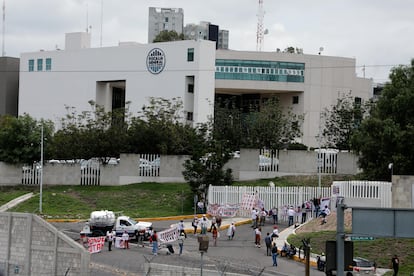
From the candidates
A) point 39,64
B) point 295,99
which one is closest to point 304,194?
point 295,99

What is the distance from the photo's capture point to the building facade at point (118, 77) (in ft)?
255

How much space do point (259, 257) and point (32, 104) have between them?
198 feet

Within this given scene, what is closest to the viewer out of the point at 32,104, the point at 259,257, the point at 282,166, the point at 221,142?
the point at 259,257

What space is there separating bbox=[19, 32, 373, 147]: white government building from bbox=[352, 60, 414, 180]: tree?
28.2m

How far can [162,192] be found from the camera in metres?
57.2

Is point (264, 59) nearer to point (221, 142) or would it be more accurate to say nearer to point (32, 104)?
point (32, 104)

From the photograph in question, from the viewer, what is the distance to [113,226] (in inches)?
1628

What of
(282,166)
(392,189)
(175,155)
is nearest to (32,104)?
(175,155)

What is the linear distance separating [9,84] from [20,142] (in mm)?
33548

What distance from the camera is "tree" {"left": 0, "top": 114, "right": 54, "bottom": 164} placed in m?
63.5

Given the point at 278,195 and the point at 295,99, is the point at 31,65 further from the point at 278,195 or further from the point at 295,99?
the point at 278,195

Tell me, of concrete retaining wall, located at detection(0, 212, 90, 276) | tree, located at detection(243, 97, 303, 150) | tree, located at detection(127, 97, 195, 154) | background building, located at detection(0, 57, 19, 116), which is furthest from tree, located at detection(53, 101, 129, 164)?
background building, located at detection(0, 57, 19, 116)

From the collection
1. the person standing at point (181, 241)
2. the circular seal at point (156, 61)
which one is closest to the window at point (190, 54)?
the circular seal at point (156, 61)

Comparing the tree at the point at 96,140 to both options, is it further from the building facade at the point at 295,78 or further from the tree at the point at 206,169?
the building facade at the point at 295,78
